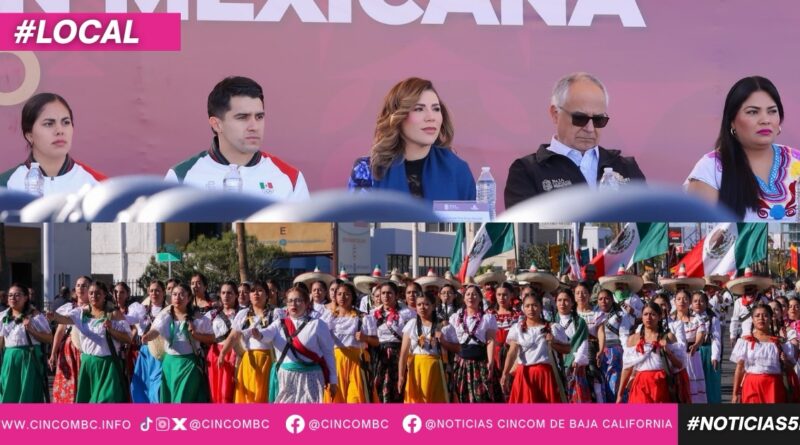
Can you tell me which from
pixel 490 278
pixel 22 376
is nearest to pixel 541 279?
pixel 490 278

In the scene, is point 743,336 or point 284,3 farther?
point 743,336

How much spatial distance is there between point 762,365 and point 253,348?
2.52m

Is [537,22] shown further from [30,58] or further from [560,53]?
[30,58]

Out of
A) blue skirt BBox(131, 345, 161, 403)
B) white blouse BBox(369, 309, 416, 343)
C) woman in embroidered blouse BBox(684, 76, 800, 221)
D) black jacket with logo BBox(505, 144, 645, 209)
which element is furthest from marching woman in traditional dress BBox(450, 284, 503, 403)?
blue skirt BBox(131, 345, 161, 403)

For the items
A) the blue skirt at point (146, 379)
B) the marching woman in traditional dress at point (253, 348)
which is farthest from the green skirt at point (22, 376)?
the marching woman in traditional dress at point (253, 348)

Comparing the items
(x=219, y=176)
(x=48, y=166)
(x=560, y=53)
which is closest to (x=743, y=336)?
(x=560, y=53)

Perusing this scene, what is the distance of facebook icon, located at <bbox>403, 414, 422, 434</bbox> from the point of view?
237 inches

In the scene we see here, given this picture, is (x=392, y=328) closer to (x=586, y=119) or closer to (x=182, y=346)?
(x=182, y=346)

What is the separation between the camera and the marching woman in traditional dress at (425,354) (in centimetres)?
665

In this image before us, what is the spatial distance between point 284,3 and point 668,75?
171 cm

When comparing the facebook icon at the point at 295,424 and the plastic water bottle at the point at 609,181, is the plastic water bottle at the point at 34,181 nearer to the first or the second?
the facebook icon at the point at 295,424

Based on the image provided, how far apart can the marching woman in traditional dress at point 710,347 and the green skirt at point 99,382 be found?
2823 millimetres

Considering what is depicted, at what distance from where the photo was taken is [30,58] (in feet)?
19.1

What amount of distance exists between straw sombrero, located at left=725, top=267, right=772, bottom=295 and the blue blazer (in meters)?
1.43
